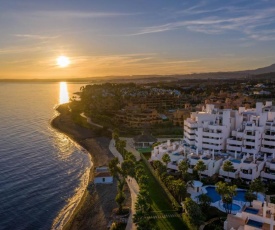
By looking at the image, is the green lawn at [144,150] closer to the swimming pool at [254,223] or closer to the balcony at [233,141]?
the balcony at [233,141]

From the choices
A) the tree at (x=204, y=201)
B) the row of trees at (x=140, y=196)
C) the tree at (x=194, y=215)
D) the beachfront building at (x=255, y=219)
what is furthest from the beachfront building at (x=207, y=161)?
the beachfront building at (x=255, y=219)

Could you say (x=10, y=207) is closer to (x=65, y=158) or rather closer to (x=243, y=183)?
(x=65, y=158)

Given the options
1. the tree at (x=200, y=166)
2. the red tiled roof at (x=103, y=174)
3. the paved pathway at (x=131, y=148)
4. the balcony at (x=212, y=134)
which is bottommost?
the red tiled roof at (x=103, y=174)

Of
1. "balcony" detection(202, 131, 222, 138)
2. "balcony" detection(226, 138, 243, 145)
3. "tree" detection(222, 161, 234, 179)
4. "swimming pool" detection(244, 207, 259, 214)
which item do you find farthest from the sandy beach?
"balcony" detection(226, 138, 243, 145)

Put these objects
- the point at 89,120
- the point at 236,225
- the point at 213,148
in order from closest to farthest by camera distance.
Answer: the point at 236,225 < the point at 213,148 < the point at 89,120

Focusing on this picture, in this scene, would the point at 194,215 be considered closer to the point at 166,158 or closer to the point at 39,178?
the point at 166,158

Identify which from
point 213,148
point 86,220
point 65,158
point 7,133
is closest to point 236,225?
point 86,220
